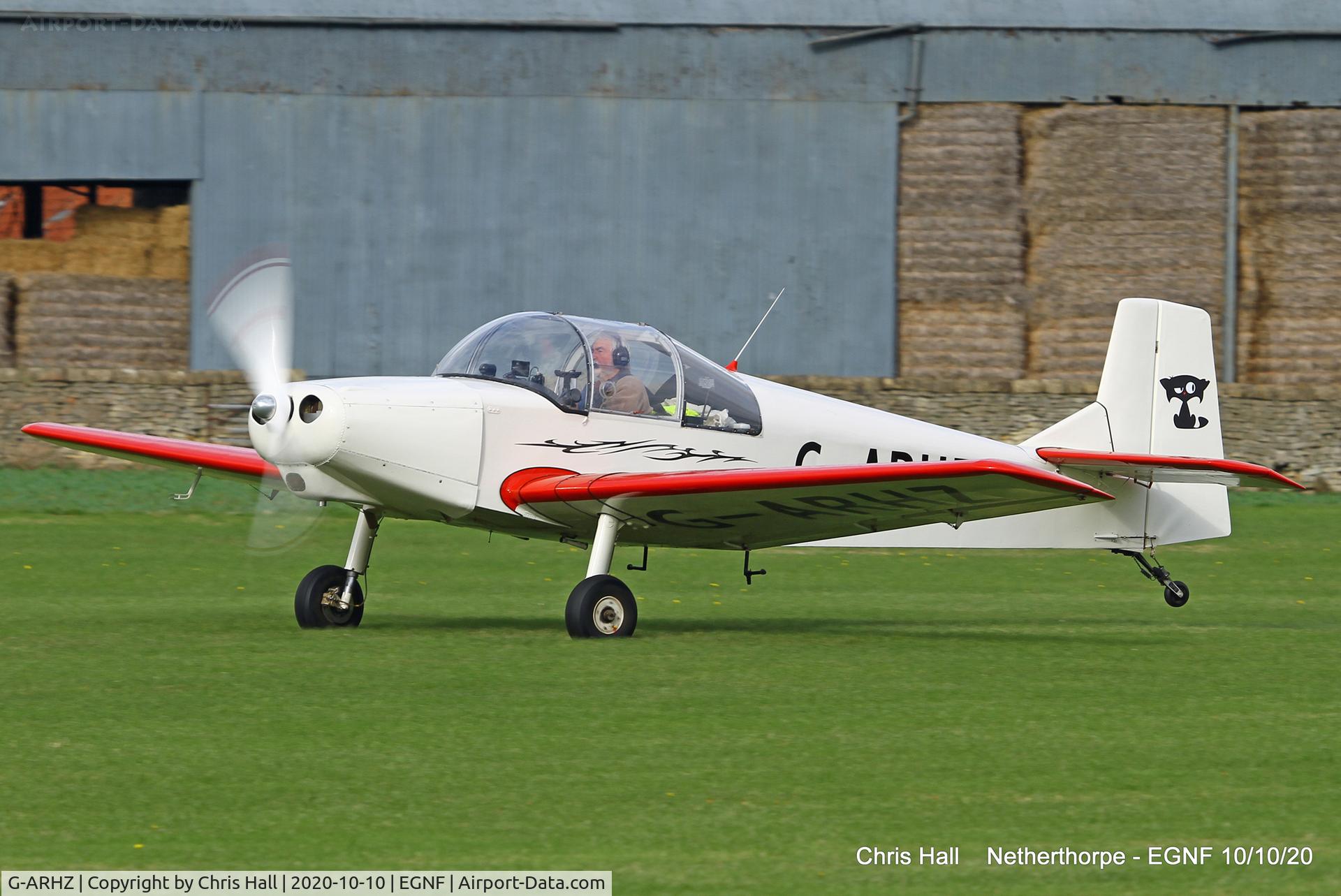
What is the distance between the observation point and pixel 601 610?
37.4 feet

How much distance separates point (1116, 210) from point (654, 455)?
55.9 ft

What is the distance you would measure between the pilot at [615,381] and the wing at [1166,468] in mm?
3046

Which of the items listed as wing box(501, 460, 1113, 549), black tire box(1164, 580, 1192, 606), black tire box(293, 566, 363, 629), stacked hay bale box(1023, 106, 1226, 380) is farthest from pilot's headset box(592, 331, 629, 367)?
stacked hay bale box(1023, 106, 1226, 380)

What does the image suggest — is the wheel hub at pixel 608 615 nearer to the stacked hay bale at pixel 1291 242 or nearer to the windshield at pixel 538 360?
the windshield at pixel 538 360

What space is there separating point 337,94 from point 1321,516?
15.6 metres

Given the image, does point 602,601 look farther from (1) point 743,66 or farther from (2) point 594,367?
(1) point 743,66

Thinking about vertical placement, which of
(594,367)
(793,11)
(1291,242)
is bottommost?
(594,367)

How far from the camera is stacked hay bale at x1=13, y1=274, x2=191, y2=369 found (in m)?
26.8

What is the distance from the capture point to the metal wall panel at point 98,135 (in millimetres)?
26609

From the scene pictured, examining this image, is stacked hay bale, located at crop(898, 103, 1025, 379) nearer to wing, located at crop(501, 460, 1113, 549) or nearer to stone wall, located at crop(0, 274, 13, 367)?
stone wall, located at crop(0, 274, 13, 367)

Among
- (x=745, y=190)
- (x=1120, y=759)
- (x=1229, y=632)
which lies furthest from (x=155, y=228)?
(x=1120, y=759)

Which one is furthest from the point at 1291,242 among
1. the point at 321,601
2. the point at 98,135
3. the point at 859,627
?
the point at 321,601

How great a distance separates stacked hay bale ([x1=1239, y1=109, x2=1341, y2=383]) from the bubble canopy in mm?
17749

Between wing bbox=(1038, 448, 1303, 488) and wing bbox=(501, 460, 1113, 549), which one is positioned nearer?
wing bbox=(501, 460, 1113, 549)
